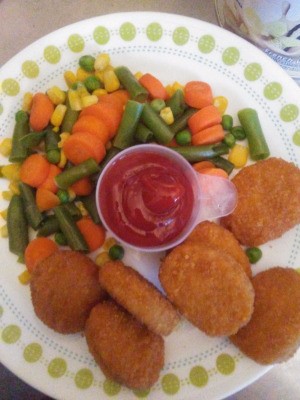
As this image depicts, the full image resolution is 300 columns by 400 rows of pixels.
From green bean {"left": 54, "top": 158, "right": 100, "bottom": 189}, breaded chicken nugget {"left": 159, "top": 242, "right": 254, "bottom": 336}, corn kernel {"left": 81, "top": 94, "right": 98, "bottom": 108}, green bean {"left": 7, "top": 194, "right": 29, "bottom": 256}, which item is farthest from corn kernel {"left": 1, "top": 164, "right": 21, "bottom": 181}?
Answer: breaded chicken nugget {"left": 159, "top": 242, "right": 254, "bottom": 336}

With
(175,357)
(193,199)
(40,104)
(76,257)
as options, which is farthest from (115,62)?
(175,357)

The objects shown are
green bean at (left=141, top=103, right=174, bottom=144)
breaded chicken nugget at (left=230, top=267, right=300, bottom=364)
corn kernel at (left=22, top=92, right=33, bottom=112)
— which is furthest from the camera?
corn kernel at (left=22, top=92, right=33, bottom=112)

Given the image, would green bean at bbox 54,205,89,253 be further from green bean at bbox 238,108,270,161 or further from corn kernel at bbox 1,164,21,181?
green bean at bbox 238,108,270,161

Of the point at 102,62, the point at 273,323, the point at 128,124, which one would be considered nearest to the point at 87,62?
the point at 102,62

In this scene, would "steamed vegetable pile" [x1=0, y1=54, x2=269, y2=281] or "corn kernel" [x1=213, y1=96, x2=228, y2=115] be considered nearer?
"steamed vegetable pile" [x1=0, y1=54, x2=269, y2=281]

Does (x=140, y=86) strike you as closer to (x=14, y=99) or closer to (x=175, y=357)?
(x=14, y=99)

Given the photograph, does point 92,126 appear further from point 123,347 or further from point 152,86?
point 123,347
